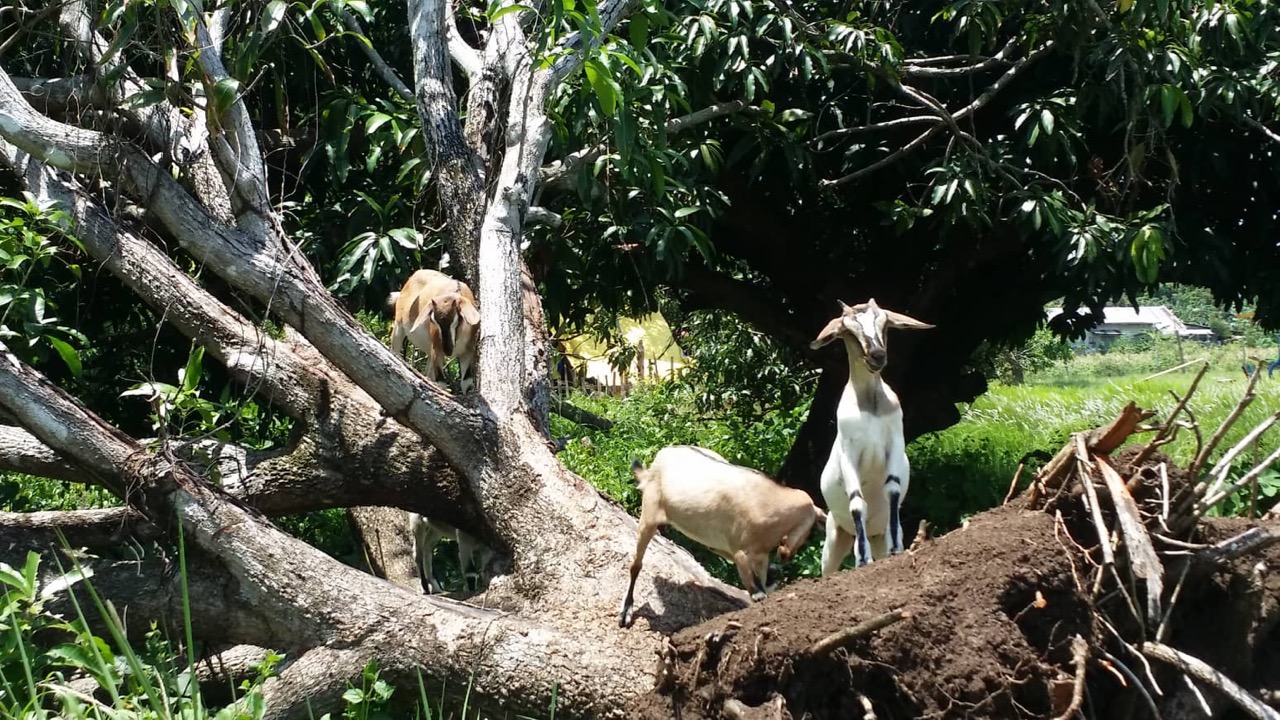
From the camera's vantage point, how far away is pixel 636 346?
50.8 feet

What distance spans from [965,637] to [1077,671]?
0.39m

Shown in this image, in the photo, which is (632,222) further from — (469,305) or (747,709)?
(747,709)

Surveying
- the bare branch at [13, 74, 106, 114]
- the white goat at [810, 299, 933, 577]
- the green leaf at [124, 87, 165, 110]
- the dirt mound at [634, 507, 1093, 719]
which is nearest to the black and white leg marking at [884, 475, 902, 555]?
the white goat at [810, 299, 933, 577]

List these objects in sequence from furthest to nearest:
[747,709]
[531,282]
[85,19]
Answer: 1. [531,282]
2. [85,19]
3. [747,709]

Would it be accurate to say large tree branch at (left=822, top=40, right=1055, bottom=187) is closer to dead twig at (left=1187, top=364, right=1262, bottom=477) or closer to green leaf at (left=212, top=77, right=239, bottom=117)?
dead twig at (left=1187, top=364, right=1262, bottom=477)

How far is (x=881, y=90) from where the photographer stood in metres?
8.66

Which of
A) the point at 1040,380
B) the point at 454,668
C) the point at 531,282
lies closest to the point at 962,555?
the point at 454,668

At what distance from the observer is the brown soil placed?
4.08m

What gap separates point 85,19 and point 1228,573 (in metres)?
6.38

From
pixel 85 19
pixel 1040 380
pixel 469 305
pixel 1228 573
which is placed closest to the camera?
pixel 1228 573

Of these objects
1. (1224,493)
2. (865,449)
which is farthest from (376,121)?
(1224,493)

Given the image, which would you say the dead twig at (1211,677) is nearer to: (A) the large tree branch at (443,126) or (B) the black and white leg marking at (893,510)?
(B) the black and white leg marking at (893,510)

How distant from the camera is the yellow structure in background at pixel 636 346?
50.4 ft

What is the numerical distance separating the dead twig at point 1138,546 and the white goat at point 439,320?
151 inches
